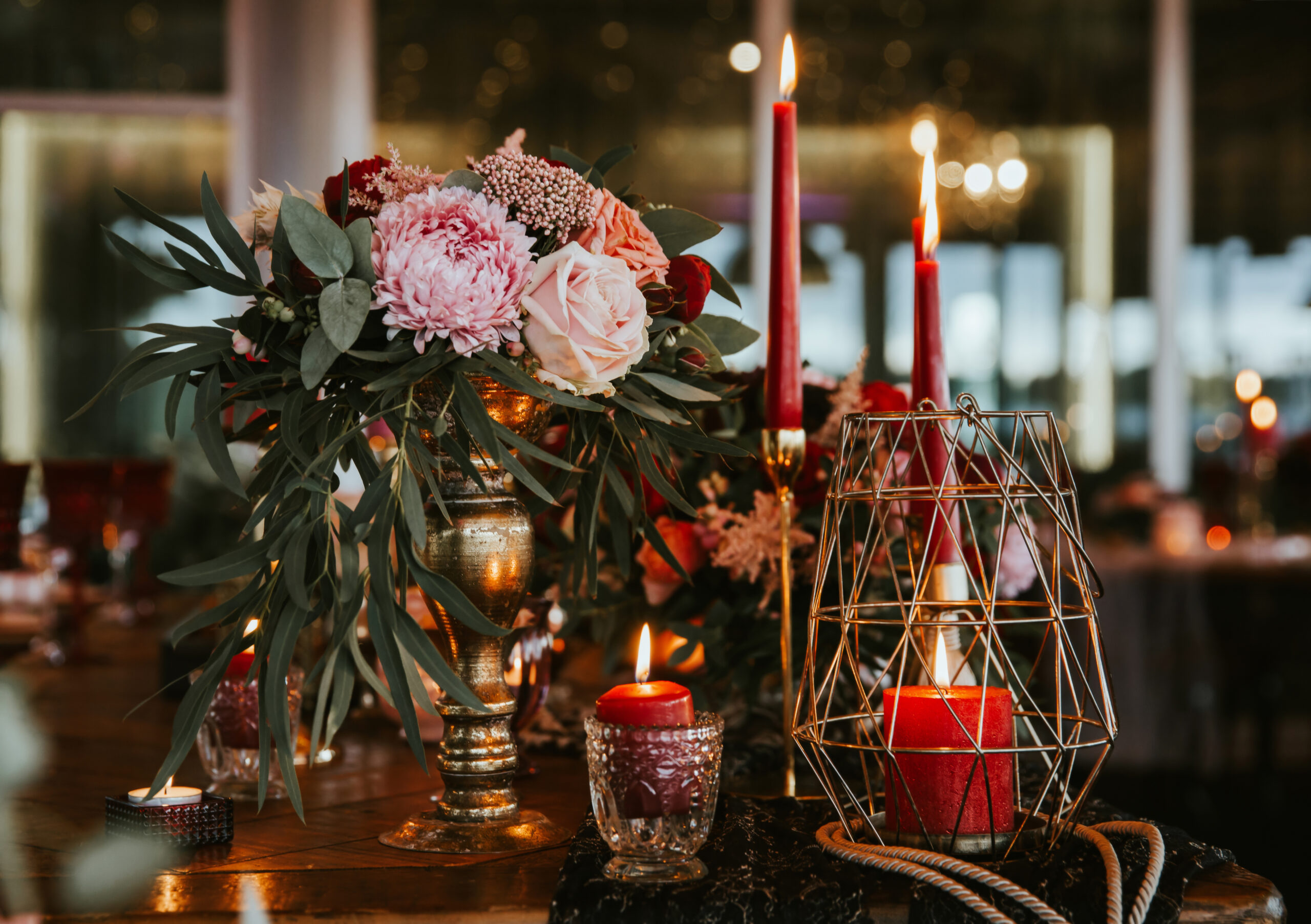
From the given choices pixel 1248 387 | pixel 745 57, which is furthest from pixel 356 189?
pixel 745 57

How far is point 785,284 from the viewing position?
0.76 meters

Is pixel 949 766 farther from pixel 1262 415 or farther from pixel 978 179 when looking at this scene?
pixel 978 179

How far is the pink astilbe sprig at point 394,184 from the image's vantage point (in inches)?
25.0

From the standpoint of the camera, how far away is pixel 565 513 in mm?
1044

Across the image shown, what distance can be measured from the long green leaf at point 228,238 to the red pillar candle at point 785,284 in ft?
1.04

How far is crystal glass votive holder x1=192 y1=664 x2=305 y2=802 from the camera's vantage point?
77 centimetres

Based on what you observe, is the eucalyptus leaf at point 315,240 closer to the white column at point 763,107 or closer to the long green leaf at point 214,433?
the long green leaf at point 214,433

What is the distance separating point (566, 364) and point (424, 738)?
0.46 m

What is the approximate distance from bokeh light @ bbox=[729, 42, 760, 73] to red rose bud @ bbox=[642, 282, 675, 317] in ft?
12.0

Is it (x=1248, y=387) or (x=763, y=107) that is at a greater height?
(x=763, y=107)

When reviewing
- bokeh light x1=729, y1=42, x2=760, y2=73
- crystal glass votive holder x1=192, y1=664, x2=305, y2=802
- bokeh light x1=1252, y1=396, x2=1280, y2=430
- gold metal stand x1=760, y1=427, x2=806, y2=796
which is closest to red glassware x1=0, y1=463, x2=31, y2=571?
crystal glass votive holder x1=192, y1=664, x2=305, y2=802

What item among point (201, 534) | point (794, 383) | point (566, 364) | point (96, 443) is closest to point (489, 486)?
point (566, 364)

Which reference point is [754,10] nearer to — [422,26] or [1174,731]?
[422,26]

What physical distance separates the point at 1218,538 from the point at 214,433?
11.0ft
